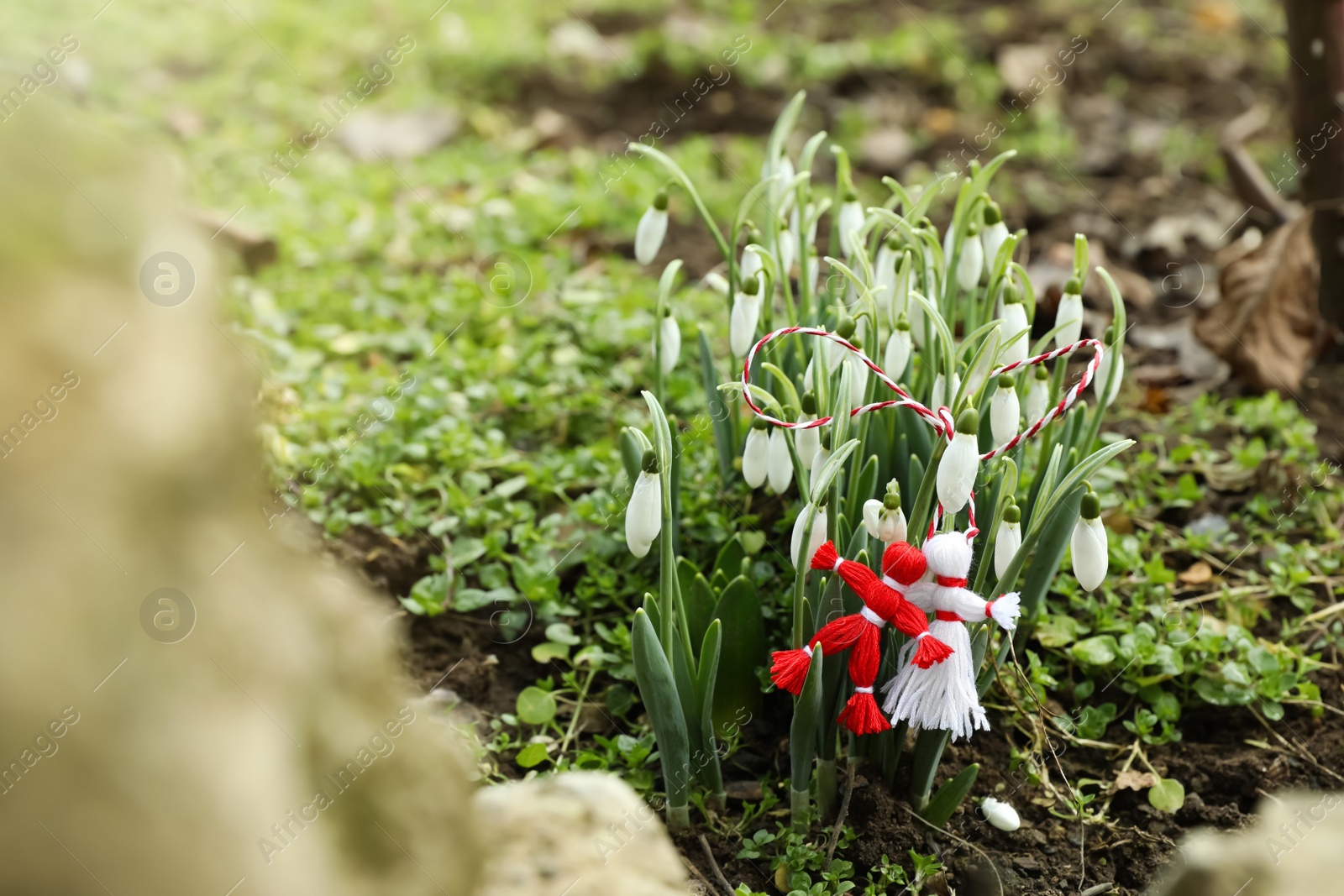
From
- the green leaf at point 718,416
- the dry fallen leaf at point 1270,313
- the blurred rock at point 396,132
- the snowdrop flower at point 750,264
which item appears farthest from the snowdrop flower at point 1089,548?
the blurred rock at point 396,132

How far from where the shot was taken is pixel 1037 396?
168 centimetres

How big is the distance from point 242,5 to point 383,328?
9.73 ft

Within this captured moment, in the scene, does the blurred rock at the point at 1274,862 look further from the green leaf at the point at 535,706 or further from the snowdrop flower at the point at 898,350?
the green leaf at the point at 535,706

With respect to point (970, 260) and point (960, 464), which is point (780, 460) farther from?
point (970, 260)

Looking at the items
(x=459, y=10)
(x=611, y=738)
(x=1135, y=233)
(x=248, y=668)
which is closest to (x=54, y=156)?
(x=248, y=668)

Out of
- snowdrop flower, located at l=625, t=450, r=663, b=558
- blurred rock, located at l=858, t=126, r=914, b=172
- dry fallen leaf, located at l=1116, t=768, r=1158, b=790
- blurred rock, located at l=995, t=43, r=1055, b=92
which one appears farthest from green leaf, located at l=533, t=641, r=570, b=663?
blurred rock, located at l=995, t=43, r=1055, b=92

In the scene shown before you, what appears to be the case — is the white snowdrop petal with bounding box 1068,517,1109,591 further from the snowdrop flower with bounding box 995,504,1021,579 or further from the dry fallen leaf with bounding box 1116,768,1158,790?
the dry fallen leaf with bounding box 1116,768,1158,790

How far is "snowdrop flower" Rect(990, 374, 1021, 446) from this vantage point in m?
1.51

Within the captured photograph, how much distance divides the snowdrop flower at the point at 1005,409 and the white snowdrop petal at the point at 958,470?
18cm

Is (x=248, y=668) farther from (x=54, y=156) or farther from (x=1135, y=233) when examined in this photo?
(x=1135, y=233)

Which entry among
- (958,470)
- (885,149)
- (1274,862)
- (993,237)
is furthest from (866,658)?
(885,149)

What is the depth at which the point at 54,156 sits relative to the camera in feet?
4.42

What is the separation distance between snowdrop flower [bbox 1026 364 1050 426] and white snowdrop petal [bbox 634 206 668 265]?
69cm

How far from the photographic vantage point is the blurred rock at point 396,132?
4047 millimetres
